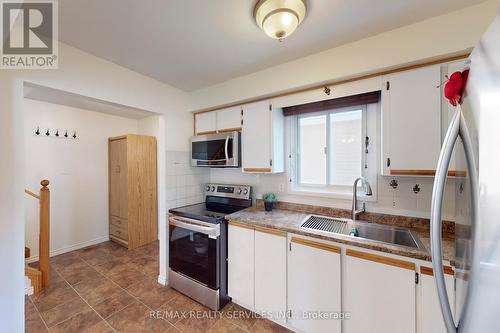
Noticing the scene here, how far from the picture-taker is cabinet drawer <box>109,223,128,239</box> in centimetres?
335

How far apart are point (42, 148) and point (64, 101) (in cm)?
75

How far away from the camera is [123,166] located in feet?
11.0

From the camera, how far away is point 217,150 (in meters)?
2.36

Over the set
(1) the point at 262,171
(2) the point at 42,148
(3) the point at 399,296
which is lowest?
(3) the point at 399,296

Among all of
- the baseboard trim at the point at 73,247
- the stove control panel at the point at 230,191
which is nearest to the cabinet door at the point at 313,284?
the stove control panel at the point at 230,191

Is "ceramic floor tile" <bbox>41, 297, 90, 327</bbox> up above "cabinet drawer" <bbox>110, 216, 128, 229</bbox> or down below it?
below

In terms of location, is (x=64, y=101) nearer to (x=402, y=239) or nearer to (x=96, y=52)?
(x=96, y=52)

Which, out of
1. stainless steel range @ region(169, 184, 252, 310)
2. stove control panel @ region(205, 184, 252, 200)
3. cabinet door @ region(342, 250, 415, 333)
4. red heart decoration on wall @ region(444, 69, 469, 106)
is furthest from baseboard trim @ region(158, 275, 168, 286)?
red heart decoration on wall @ region(444, 69, 469, 106)

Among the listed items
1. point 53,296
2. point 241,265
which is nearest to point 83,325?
point 53,296

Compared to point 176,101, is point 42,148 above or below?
below

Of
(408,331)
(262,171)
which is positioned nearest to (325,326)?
(408,331)

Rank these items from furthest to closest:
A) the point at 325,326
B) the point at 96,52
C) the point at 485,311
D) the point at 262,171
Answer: the point at 262,171 < the point at 96,52 < the point at 325,326 < the point at 485,311

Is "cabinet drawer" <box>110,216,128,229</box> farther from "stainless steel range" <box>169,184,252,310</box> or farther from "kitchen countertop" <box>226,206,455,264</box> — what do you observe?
"kitchen countertop" <box>226,206,455,264</box>

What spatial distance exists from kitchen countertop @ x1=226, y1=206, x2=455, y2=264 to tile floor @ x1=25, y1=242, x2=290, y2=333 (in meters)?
0.89
